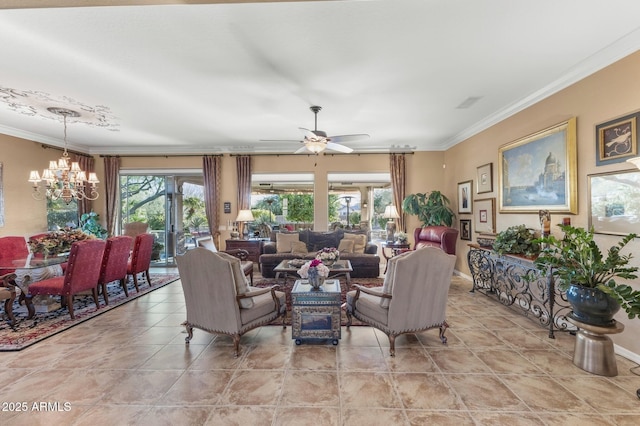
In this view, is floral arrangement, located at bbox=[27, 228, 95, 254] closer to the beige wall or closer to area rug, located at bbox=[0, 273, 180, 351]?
area rug, located at bbox=[0, 273, 180, 351]

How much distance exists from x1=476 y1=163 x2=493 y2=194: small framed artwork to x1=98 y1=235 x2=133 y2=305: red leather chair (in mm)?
6234

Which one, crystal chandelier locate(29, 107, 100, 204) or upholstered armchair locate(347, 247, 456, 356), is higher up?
crystal chandelier locate(29, 107, 100, 204)

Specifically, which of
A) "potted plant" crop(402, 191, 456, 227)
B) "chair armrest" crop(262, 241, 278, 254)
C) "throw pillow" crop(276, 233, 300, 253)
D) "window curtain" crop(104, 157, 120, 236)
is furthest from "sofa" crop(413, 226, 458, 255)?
"window curtain" crop(104, 157, 120, 236)

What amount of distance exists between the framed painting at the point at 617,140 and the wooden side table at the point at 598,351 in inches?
63.2

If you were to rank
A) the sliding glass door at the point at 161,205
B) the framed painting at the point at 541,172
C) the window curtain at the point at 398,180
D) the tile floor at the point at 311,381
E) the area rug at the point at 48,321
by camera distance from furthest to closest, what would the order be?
the sliding glass door at the point at 161,205 < the window curtain at the point at 398,180 < the framed painting at the point at 541,172 < the area rug at the point at 48,321 < the tile floor at the point at 311,381

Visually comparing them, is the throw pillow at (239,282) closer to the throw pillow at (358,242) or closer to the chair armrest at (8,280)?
the chair armrest at (8,280)

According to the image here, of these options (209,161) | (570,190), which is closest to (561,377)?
(570,190)

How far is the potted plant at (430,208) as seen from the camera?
19.8 ft

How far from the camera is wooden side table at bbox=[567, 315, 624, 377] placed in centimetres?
239

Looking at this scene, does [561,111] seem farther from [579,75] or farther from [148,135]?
[148,135]

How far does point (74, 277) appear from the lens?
3.65 meters

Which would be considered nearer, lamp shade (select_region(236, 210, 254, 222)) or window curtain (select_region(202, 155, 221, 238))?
lamp shade (select_region(236, 210, 254, 222))

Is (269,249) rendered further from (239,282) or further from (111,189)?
(111,189)

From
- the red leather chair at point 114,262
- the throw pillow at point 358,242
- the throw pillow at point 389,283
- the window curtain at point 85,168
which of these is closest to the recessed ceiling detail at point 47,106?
the red leather chair at point 114,262
